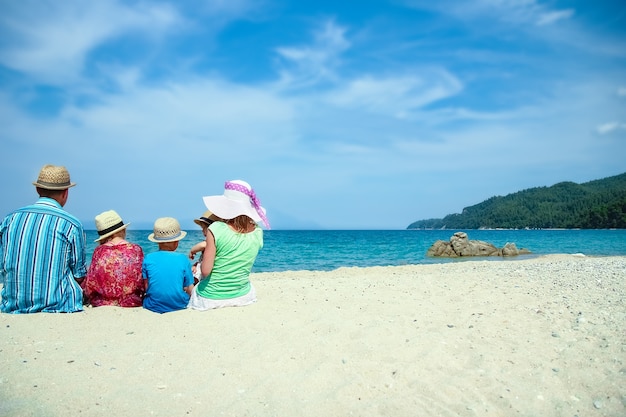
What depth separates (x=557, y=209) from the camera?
12538 centimetres

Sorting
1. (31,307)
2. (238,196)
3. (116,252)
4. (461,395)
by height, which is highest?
(238,196)

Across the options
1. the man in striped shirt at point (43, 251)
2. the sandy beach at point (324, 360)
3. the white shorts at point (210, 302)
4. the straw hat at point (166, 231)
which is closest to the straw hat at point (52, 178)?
the man in striped shirt at point (43, 251)

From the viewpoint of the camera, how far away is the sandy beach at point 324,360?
11.4ft

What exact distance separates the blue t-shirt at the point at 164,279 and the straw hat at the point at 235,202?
80 cm

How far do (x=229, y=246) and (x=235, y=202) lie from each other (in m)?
0.59

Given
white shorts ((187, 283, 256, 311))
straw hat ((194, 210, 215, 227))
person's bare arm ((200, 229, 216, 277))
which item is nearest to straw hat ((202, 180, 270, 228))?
person's bare arm ((200, 229, 216, 277))

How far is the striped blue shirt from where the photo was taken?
514 cm

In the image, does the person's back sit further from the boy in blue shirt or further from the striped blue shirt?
the striped blue shirt

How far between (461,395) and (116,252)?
459 centimetres

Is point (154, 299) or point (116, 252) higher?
point (116, 252)

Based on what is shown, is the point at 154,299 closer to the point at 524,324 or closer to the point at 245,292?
the point at 245,292

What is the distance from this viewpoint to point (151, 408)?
3383 millimetres

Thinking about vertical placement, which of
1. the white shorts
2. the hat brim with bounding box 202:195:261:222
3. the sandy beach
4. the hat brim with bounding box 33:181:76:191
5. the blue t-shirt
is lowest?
the sandy beach

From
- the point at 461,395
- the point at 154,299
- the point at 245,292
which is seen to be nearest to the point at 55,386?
the point at 154,299
